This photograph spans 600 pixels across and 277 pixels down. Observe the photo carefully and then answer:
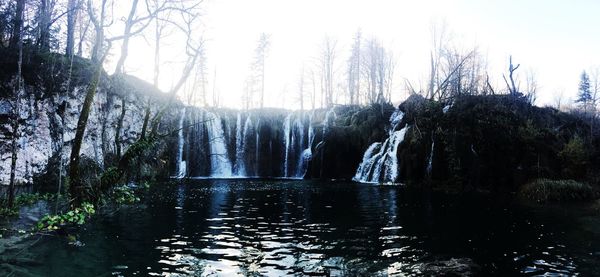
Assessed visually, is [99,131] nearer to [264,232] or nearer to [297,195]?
[297,195]

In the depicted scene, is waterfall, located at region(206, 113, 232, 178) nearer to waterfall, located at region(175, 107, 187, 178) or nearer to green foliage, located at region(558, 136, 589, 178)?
waterfall, located at region(175, 107, 187, 178)

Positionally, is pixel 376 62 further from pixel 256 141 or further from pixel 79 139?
pixel 79 139

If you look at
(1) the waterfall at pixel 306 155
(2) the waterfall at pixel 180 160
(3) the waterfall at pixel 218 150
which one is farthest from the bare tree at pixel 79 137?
(1) the waterfall at pixel 306 155

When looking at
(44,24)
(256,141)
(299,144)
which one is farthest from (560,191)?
(44,24)

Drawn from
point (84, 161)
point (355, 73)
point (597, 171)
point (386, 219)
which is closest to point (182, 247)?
point (386, 219)

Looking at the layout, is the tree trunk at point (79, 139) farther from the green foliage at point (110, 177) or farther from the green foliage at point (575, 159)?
the green foliage at point (575, 159)

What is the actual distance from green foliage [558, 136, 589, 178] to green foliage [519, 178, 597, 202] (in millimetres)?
2893

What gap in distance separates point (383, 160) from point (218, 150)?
17844 mm

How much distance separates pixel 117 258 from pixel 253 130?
3414 centimetres

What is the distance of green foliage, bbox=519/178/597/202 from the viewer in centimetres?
2047

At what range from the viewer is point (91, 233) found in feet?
36.2

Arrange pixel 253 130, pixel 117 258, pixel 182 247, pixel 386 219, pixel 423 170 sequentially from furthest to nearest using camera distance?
pixel 253 130
pixel 423 170
pixel 386 219
pixel 182 247
pixel 117 258

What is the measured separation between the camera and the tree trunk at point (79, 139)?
382 inches

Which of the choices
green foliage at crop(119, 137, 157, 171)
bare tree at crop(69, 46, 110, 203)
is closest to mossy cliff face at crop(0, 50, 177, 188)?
green foliage at crop(119, 137, 157, 171)
